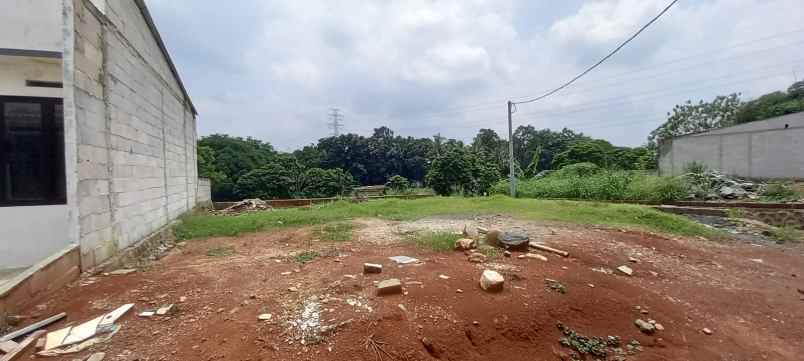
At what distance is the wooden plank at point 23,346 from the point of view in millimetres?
1957

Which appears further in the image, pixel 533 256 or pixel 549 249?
pixel 549 249

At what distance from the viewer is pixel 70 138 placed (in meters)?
3.11

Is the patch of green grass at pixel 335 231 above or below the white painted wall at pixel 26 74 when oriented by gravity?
below

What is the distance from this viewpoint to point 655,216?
7418mm

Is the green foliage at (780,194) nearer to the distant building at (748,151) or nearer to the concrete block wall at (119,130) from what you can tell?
the distant building at (748,151)

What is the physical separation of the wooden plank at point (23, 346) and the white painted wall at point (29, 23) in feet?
11.8

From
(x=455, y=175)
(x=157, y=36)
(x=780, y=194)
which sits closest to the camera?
(x=157, y=36)

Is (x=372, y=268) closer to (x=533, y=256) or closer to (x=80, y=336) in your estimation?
(x=533, y=256)

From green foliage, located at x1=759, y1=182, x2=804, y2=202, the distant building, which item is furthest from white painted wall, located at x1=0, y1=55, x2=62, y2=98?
the distant building

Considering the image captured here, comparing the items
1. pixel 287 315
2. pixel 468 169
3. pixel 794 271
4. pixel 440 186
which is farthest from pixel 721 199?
pixel 287 315

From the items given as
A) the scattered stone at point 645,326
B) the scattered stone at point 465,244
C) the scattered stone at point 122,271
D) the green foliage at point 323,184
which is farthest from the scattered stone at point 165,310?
the green foliage at point 323,184

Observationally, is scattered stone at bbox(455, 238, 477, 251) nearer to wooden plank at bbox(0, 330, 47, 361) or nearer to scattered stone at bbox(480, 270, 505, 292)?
scattered stone at bbox(480, 270, 505, 292)

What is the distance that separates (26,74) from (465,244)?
619 centimetres

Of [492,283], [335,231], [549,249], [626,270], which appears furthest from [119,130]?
A: [626,270]
